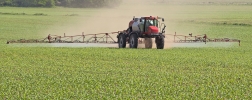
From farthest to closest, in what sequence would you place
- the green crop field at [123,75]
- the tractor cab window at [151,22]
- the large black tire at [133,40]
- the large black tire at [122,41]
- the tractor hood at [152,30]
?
the large black tire at [122,41] < the tractor cab window at [151,22] < the large black tire at [133,40] < the tractor hood at [152,30] < the green crop field at [123,75]

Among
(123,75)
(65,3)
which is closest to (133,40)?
(123,75)

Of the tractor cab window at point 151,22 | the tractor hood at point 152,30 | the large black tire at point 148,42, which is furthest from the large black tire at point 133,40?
the large black tire at point 148,42

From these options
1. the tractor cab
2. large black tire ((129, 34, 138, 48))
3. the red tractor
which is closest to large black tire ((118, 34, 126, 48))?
the red tractor

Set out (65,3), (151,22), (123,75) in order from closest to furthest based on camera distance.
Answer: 1. (123,75)
2. (151,22)
3. (65,3)

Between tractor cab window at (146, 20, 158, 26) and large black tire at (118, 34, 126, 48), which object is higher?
tractor cab window at (146, 20, 158, 26)

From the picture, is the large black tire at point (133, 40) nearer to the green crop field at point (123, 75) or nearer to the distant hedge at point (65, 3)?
the green crop field at point (123, 75)

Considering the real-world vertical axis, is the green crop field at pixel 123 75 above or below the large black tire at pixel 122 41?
below

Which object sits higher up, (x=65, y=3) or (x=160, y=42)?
(x=65, y=3)

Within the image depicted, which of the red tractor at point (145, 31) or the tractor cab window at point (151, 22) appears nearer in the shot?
the red tractor at point (145, 31)

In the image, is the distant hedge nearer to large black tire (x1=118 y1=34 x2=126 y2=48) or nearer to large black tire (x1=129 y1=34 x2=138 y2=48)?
large black tire (x1=118 y1=34 x2=126 y2=48)

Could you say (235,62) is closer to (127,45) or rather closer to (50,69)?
(50,69)

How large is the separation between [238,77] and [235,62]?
606 cm

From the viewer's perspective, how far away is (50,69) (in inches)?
958

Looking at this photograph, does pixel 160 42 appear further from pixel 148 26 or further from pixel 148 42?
pixel 148 42
